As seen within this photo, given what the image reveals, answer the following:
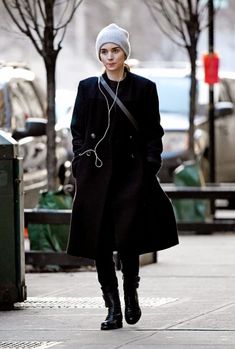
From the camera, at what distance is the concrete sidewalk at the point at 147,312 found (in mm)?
7434

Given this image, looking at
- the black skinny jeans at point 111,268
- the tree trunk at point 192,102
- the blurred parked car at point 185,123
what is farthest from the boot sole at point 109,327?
the blurred parked car at point 185,123

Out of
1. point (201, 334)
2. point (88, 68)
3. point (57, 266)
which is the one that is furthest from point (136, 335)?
point (88, 68)

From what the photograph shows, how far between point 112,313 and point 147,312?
2.54ft

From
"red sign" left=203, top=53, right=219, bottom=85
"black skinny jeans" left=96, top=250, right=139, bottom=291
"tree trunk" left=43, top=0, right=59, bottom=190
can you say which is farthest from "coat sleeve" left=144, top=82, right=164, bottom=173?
"red sign" left=203, top=53, right=219, bottom=85

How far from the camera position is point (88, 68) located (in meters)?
51.5

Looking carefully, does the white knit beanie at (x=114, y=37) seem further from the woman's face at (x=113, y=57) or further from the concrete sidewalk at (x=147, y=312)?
the concrete sidewalk at (x=147, y=312)

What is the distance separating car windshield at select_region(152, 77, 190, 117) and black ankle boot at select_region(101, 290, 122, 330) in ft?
41.6

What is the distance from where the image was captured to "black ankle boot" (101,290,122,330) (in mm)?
7820

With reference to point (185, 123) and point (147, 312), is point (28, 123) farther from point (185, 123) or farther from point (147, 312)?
point (147, 312)

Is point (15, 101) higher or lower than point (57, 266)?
higher

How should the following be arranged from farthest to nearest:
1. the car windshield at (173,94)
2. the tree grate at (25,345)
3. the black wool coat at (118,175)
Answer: the car windshield at (173,94), the black wool coat at (118,175), the tree grate at (25,345)

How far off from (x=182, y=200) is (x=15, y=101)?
224 centimetres

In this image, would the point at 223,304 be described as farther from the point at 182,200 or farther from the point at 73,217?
the point at 182,200

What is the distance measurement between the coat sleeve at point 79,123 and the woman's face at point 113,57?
214 millimetres
